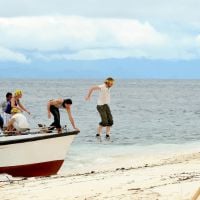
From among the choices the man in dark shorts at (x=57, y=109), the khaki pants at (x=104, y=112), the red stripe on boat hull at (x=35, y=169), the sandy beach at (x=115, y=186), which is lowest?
the red stripe on boat hull at (x=35, y=169)

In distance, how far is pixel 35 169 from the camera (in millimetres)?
12836

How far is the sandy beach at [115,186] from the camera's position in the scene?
28.5 ft

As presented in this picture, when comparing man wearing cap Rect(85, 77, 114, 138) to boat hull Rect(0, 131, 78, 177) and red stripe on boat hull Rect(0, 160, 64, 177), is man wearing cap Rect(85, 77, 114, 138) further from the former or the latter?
red stripe on boat hull Rect(0, 160, 64, 177)

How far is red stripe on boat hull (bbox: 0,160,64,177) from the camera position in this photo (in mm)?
12516

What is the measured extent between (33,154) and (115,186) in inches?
144

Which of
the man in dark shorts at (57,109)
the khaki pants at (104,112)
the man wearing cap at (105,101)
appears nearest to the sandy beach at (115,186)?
the man in dark shorts at (57,109)

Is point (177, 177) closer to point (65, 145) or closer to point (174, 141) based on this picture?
point (65, 145)

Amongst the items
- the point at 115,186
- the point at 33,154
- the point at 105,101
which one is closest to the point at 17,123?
the point at 33,154

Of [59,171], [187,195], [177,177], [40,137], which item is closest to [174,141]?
[59,171]

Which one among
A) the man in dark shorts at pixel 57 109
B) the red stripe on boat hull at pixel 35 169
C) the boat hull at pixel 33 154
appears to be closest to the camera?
the boat hull at pixel 33 154

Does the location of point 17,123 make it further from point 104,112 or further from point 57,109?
point 104,112

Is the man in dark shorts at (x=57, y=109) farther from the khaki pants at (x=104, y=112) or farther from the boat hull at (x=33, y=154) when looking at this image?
the khaki pants at (x=104, y=112)

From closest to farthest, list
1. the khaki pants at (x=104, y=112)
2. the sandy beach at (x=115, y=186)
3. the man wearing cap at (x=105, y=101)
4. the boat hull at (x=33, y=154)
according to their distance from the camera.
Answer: the sandy beach at (x=115, y=186), the boat hull at (x=33, y=154), the man wearing cap at (x=105, y=101), the khaki pants at (x=104, y=112)

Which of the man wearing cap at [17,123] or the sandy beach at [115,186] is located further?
the man wearing cap at [17,123]
